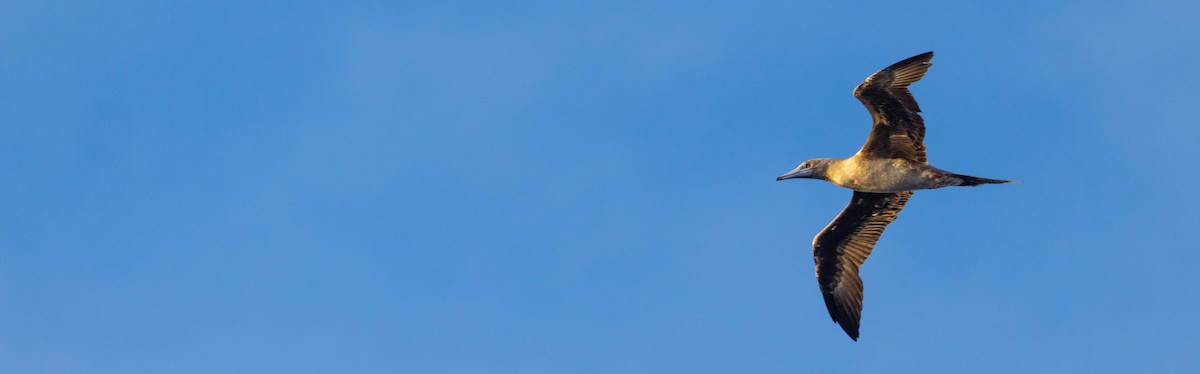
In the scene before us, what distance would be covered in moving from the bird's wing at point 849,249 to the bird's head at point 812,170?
2.52ft

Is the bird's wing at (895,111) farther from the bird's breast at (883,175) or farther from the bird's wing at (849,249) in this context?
the bird's wing at (849,249)

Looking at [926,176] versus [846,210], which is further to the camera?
[846,210]

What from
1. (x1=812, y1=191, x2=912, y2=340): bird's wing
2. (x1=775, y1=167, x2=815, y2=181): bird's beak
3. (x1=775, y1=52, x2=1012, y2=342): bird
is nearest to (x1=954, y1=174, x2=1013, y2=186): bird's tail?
(x1=775, y1=52, x2=1012, y2=342): bird

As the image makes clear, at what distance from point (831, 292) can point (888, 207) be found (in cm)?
188

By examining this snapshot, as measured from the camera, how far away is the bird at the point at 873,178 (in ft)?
69.9

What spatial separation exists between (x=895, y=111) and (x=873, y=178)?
127 centimetres

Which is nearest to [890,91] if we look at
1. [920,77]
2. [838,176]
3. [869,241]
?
[920,77]

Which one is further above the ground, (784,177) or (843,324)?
(784,177)

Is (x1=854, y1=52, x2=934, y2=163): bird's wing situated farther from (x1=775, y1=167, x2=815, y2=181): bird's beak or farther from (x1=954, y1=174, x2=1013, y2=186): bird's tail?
(x1=775, y1=167, x2=815, y2=181): bird's beak

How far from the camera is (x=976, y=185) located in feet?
73.2

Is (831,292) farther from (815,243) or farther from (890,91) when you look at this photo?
(890,91)

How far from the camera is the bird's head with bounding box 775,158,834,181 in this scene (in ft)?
77.0

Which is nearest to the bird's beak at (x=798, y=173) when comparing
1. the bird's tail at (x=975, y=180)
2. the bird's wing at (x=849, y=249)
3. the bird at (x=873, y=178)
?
the bird at (x=873, y=178)

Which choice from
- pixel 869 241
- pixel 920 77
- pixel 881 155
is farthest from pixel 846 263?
pixel 920 77
